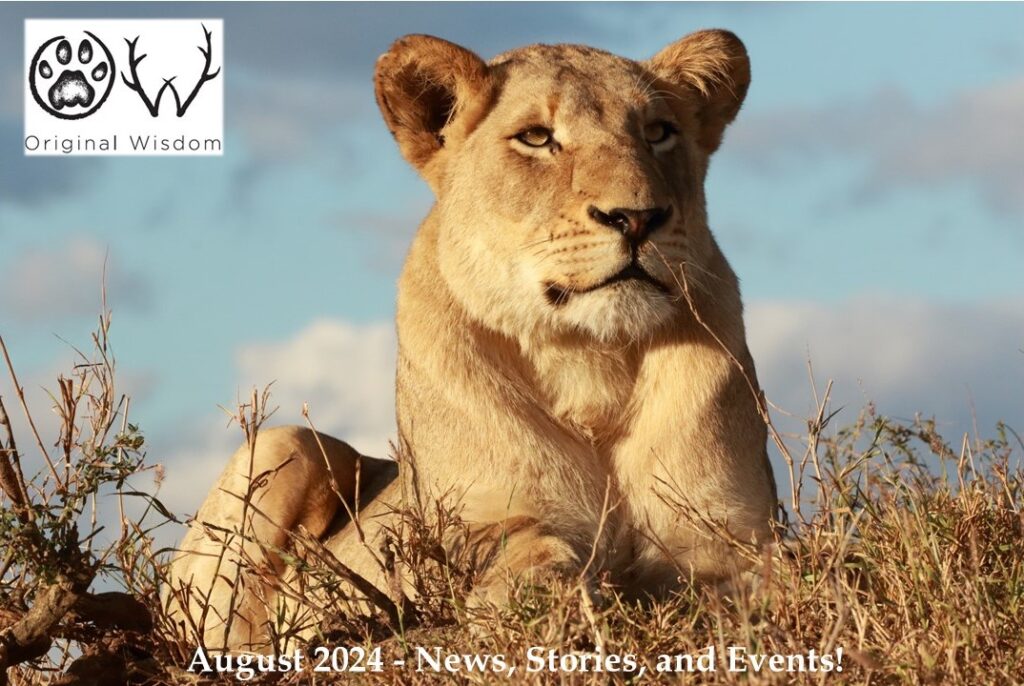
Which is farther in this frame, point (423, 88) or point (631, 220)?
point (423, 88)

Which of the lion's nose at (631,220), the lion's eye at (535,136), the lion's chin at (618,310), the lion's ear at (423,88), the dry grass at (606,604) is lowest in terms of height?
the dry grass at (606,604)

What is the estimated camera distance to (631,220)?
517 centimetres

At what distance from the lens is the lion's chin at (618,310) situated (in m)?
5.27

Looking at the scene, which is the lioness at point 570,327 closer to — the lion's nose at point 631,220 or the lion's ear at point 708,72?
the lion's nose at point 631,220

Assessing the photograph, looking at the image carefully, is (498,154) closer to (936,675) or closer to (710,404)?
(710,404)

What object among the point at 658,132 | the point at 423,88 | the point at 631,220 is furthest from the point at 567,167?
the point at 423,88

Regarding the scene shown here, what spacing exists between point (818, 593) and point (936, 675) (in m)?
0.66

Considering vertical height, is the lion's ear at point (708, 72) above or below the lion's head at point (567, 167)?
above

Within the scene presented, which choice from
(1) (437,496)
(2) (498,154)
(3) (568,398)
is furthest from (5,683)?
(2) (498,154)

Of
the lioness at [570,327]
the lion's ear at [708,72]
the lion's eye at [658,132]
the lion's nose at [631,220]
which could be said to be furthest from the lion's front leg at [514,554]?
the lion's ear at [708,72]

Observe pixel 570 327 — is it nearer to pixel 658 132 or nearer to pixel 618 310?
pixel 618 310

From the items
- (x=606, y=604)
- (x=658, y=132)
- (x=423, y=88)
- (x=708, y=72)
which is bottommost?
(x=606, y=604)

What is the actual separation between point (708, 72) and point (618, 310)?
163 centimetres

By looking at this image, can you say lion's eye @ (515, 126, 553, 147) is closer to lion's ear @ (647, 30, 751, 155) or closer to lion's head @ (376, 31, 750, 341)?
lion's head @ (376, 31, 750, 341)
